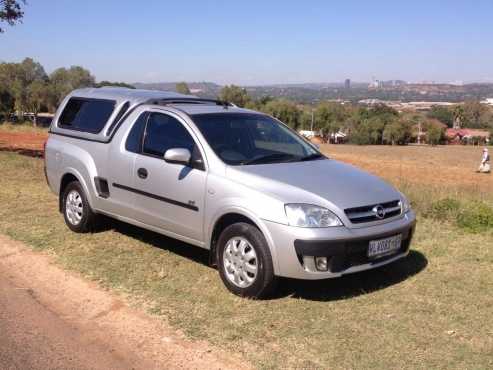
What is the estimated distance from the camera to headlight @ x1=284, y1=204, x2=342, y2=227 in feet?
15.6

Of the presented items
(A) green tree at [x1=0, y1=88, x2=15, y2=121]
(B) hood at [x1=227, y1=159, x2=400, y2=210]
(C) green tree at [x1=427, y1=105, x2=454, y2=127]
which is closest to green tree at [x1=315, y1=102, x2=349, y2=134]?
(C) green tree at [x1=427, y1=105, x2=454, y2=127]

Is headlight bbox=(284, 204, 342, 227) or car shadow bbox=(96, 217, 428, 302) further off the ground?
headlight bbox=(284, 204, 342, 227)

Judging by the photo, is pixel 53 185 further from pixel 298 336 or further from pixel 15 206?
pixel 298 336

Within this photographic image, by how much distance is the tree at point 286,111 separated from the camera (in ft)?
275

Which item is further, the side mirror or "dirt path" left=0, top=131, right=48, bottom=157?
"dirt path" left=0, top=131, right=48, bottom=157

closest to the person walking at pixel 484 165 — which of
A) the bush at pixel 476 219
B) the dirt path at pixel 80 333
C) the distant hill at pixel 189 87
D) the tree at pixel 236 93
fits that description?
the distant hill at pixel 189 87

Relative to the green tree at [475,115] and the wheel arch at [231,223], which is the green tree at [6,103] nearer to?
the wheel arch at [231,223]

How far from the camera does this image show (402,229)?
17.3 feet

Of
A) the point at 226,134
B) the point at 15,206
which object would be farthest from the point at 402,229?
the point at 15,206

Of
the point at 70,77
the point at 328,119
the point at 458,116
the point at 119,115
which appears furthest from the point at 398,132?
the point at 119,115

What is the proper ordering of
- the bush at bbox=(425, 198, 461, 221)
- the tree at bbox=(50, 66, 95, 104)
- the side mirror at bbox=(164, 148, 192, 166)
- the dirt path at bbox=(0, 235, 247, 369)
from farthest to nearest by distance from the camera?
1. the tree at bbox=(50, 66, 95, 104)
2. the bush at bbox=(425, 198, 461, 221)
3. the side mirror at bbox=(164, 148, 192, 166)
4. the dirt path at bbox=(0, 235, 247, 369)

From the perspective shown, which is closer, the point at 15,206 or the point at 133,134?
the point at 133,134

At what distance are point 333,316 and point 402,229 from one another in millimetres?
1116

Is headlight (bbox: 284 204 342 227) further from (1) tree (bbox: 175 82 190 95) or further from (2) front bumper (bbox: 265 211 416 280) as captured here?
(1) tree (bbox: 175 82 190 95)
